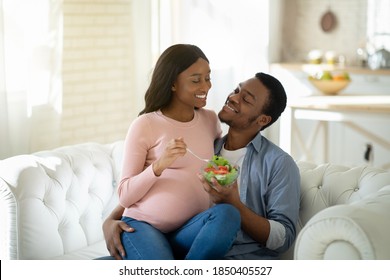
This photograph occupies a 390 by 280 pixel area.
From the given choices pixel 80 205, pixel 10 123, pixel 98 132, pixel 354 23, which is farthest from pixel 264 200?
pixel 354 23

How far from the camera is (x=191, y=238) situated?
2008 millimetres

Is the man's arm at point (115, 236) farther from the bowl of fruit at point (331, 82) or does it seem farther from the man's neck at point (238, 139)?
the bowl of fruit at point (331, 82)

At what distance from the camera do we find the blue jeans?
1.90m

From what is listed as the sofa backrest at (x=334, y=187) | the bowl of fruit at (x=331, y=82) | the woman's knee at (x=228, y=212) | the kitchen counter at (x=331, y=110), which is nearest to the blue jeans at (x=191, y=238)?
the woman's knee at (x=228, y=212)

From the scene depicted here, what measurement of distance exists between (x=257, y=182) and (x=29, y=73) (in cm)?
152

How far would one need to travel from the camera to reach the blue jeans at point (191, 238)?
1900 millimetres

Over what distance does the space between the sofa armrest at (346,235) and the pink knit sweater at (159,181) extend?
44 cm

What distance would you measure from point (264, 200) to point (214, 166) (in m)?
0.28

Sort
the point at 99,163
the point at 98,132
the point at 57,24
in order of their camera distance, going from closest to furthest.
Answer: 1. the point at 99,163
2. the point at 57,24
3. the point at 98,132

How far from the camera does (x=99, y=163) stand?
8.54 ft

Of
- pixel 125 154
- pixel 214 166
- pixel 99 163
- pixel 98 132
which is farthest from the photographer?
pixel 98 132

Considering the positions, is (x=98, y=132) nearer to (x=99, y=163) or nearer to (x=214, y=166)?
(x=99, y=163)

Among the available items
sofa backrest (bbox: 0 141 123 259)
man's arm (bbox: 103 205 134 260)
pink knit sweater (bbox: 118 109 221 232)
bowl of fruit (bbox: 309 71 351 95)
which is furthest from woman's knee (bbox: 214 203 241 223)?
bowl of fruit (bbox: 309 71 351 95)

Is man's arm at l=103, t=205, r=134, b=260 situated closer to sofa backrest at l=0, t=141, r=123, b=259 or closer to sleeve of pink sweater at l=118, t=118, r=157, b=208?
sleeve of pink sweater at l=118, t=118, r=157, b=208
